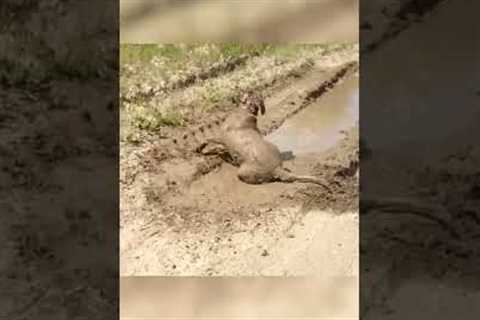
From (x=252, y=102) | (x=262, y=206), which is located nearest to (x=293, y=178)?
(x=262, y=206)

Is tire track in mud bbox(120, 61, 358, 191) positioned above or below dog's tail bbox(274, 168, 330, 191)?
above

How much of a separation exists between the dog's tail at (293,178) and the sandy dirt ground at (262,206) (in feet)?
0.05

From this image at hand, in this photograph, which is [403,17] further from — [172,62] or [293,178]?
[172,62]

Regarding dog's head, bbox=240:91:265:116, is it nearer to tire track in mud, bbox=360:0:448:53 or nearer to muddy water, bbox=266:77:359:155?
muddy water, bbox=266:77:359:155

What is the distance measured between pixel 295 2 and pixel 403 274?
0.92 m

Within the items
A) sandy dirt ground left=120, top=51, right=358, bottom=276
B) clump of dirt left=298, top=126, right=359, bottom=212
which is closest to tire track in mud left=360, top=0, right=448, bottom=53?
sandy dirt ground left=120, top=51, right=358, bottom=276

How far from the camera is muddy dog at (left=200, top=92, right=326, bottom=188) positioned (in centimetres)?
196

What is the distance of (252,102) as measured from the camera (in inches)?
77.9

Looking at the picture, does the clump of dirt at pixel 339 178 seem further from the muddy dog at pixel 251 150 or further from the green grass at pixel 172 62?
the green grass at pixel 172 62

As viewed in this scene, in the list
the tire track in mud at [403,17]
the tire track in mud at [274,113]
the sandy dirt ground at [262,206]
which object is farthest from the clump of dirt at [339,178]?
the tire track in mud at [403,17]


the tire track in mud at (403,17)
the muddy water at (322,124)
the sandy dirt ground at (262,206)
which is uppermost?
the tire track in mud at (403,17)

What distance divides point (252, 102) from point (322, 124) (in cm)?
23

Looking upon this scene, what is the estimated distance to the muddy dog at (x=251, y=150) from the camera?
1.96m

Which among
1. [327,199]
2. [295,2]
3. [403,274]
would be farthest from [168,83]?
[403,274]
